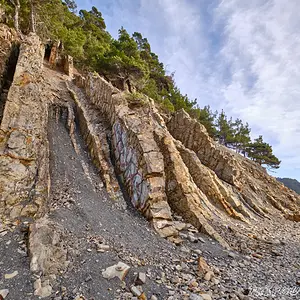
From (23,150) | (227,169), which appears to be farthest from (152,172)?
(227,169)

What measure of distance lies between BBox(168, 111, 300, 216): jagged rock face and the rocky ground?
607cm

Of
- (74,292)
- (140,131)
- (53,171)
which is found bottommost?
(74,292)

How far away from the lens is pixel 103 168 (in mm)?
7410

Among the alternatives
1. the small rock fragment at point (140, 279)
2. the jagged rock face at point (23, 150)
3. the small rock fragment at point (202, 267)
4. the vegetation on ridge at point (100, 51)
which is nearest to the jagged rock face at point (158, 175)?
the small rock fragment at point (202, 267)

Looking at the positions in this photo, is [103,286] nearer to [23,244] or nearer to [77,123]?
[23,244]

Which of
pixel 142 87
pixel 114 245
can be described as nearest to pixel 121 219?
pixel 114 245

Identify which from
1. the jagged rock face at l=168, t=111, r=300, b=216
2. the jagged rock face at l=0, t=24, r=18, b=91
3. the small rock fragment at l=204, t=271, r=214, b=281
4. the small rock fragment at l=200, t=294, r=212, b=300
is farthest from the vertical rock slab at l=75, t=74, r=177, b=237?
the jagged rock face at l=168, t=111, r=300, b=216

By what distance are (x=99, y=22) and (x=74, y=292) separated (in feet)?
141

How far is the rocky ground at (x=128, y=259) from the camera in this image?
3469 mm

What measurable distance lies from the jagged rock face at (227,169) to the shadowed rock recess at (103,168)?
784 mm

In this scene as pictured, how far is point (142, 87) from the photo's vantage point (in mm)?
20453

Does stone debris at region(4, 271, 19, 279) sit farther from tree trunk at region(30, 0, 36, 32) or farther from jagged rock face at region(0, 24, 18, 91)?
tree trunk at region(30, 0, 36, 32)

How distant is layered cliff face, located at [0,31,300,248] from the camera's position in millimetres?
5695

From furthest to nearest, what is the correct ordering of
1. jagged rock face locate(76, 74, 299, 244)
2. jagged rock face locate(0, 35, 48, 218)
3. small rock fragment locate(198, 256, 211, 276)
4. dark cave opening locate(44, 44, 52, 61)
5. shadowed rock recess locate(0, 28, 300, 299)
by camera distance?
dark cave opening locate(44, 44, 52, 61), jagged rock face locate(76, 74, 299, 244), jagged rock face locate(0, 35, 48, 218), shadowed rock recess locate(0, 28, 300, 299), small rock fragment locate(198, 256, 211, 276)
